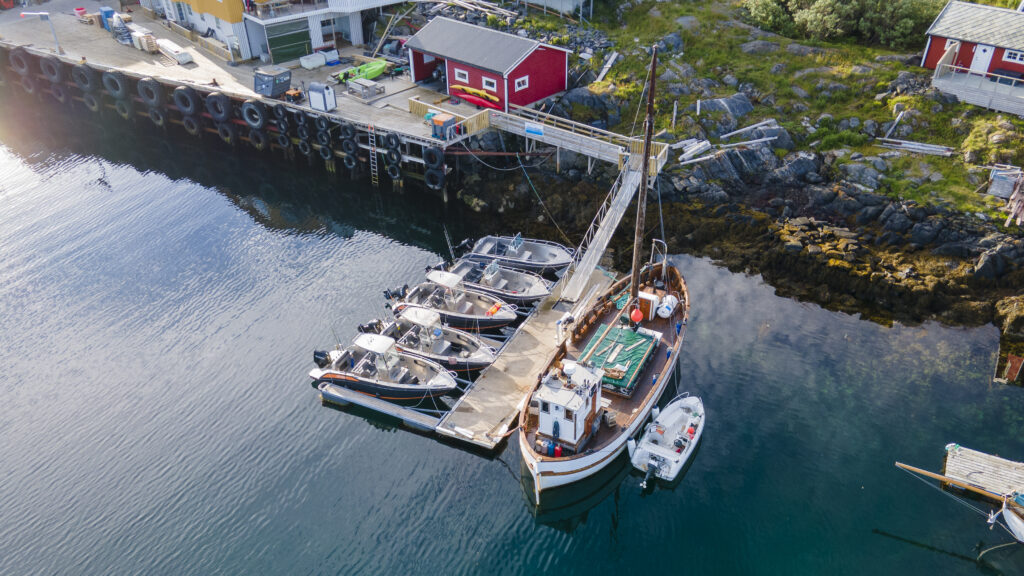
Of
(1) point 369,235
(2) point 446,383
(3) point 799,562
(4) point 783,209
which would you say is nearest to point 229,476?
(2) point 446,383

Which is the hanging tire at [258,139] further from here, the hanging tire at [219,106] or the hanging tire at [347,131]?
the hanging tire at [347,131]

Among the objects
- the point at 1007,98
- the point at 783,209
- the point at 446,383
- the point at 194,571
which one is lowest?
the point at 194,571

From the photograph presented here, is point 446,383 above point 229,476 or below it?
above

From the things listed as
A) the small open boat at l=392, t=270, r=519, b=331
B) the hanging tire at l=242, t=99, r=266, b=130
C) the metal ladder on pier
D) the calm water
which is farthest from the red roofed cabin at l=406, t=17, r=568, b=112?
the small open boat at l=392, t=270, r=519, b=331

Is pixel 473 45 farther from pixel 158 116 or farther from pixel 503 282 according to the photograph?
pixel 158 116

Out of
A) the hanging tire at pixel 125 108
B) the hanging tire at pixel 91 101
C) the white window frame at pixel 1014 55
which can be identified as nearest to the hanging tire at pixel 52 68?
the hanging tire at pixel 91 101

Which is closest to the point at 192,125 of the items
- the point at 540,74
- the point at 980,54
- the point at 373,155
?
the point at 373,155

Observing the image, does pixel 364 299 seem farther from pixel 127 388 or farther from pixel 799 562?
pixel 799 562
